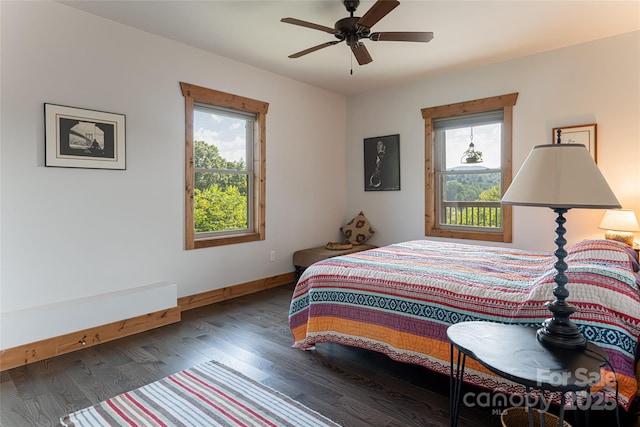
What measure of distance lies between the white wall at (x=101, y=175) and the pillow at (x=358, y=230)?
138cm

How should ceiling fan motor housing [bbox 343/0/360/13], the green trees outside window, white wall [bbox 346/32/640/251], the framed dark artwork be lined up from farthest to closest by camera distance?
the framed dark artwork → the green trees outside window → white wall [bbox 346/32/640/251] → ceiling fan motor housing [bbox 343/0/360/13]

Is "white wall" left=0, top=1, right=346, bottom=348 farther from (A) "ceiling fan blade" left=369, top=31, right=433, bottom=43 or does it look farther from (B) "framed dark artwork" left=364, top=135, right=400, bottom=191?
(A) "ceiling fan blade" left=369, top=31, right=433, bottom=43

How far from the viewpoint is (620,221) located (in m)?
3.31

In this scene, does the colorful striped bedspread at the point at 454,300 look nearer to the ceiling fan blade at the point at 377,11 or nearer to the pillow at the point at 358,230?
the ceiling fan blade at the point at 377,11

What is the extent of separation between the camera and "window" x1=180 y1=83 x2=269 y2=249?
3865 mm

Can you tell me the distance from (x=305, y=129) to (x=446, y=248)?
108 inches

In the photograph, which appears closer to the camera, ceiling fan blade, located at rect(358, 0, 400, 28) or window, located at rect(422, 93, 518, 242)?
ceiling fan blade, located at rect(358, 0, 400, 28)

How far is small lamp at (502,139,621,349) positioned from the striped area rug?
3.92ft

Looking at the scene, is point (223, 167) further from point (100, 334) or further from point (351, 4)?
point (351, 4)

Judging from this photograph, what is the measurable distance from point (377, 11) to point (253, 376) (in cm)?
259

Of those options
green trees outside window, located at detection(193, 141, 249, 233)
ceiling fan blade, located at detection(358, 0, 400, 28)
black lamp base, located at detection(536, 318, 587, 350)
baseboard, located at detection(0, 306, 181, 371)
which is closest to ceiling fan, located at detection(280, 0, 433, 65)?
ceiling fan blade, located at detection(358, 0, 400, 28)

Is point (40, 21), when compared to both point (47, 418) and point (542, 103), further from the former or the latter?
point (542, 103)

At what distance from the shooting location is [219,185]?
14.0 feet

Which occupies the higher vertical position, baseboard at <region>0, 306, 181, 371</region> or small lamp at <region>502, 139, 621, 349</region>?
small lamp at <region>502, 139, 621, 349</region>
